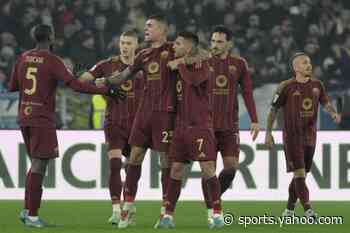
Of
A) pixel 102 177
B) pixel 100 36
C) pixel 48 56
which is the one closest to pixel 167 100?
pixel 48 56

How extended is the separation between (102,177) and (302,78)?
472 centimetres

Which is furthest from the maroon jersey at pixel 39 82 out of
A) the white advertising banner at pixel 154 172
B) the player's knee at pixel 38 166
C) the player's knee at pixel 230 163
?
the white advertising banner at pixel 154 172

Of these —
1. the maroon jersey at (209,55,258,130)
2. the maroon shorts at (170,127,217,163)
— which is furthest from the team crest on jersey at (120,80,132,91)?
the maroon shorts at (170,127,217,163)

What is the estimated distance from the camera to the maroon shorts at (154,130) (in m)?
12.4

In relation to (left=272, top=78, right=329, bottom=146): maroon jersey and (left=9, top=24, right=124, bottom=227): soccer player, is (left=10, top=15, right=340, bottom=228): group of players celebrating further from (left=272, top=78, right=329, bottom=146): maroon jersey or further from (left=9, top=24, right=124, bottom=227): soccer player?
(left=272, top=78, right=329, bottom=146): maroon jersey

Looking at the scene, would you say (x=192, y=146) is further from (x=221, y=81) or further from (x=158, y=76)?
(x=221, y=81)

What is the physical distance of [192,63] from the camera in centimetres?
1196

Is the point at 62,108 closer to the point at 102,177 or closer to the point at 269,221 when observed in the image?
the point at 102,177

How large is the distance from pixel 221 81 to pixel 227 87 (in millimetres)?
96

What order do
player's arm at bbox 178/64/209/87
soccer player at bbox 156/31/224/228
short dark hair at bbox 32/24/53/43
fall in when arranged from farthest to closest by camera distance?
short dark hair at bbox 32/24/53/43 → soccer player at bbox 156/31/224/228 → player's arm at bbox 178/64/209/87

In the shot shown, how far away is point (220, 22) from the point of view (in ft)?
71.2

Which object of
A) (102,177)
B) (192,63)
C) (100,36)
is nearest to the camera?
(192,63)

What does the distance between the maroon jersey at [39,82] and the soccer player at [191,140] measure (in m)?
0.98

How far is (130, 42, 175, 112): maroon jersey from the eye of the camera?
40.3 feet
